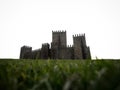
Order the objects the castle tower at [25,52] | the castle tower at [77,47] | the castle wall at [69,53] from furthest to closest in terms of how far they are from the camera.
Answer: the castle tower at [25,52] < the castle wall at [69,53] < the castle tower at [77,47]

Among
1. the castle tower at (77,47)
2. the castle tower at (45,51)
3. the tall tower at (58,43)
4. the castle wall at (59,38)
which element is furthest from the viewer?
the castle wall at (59,38)

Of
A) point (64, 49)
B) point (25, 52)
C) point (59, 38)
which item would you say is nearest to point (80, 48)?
point (64, 49)

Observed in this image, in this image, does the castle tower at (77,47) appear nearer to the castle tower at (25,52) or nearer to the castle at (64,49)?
the castle at (64,49)

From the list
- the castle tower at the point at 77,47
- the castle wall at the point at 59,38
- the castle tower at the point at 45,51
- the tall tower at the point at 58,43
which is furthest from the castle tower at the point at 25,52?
the castle tower at the point at 77,47

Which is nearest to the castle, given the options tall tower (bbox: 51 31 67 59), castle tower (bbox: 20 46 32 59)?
tall tower (bbox: 51 31 67 59)

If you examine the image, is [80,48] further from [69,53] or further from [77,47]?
[69,53]

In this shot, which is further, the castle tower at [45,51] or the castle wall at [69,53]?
the castle tower at [45,51]

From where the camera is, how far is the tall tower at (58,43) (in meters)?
62.0

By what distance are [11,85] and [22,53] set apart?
239 feet

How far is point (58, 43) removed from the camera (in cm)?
6475

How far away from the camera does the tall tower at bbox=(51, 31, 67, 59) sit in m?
62.0

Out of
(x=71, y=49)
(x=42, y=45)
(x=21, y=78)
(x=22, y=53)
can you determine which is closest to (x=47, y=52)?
(x=42, y=45)

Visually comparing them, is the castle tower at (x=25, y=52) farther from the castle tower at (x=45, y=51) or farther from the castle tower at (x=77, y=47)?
the castle tower at (x=77, y=47)

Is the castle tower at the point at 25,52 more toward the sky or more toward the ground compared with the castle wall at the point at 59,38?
more toward the ground
